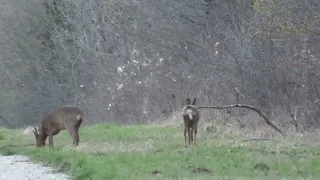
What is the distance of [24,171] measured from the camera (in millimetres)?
15773

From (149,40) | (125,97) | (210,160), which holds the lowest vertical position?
(210,160)

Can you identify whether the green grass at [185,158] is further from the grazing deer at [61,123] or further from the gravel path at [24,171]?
the grazing deer at [61,123]

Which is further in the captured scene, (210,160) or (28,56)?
(28,56)

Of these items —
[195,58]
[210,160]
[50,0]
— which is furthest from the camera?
[50,0]

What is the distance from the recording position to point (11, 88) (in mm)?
47250

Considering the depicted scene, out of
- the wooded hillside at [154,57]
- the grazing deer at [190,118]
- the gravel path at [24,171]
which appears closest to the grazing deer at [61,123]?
the gravel path at [24,171]

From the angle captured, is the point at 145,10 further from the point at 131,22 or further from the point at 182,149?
the point at 182,149

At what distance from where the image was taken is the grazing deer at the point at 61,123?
838 inches

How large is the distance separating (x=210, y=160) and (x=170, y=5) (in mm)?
17149

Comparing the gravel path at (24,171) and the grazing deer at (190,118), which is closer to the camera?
the gravel path at (24,171)

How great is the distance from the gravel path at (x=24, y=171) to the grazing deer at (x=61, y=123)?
297 cm

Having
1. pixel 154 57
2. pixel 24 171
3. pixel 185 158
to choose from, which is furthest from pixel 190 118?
pixel 154 57

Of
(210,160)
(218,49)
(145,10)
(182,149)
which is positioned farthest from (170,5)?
(210,160)

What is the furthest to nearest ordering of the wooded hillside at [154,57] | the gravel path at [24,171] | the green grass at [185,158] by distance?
the wooded hillside at [154,57] → the gravel path at [24,171] → the green grass at [185,158]
